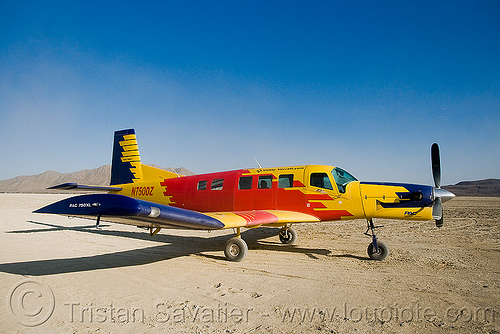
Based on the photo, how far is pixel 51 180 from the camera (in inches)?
6594

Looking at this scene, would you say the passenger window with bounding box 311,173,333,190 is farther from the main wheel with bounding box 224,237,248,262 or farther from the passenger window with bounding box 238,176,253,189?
the main wheel with bounding box 224,237,248,262

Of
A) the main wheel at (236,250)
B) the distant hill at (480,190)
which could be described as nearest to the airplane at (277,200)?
the main wheel at (236,250)

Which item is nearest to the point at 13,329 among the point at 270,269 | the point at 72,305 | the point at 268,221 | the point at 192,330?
the point at 72,305

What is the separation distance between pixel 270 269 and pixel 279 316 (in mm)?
2639

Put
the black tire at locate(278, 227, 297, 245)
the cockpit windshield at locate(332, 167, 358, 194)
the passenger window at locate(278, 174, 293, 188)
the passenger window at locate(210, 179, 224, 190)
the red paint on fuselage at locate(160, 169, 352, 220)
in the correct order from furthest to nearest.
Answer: the black tire at locate(278, 227, 297, 245), the passenger window at locate(210, 179, 224, 190), the passenger window at locate(278, 174, 293, 188), the red paint on fuselage at locate(160, 169, 352, 220), the cockpit windshield at locate(332, 167, 358, 194)

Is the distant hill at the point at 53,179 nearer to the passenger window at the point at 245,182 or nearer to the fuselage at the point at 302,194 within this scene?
the fuselage at the point at 302,194

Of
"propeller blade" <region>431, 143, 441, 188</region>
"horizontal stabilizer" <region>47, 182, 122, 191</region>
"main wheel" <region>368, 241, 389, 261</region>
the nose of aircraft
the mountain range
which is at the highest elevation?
the mountain range

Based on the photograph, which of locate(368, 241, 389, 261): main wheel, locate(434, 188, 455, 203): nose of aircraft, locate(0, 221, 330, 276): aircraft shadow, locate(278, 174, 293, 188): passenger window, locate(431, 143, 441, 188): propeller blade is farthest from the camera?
locate(278, 174, 293, 188): passenger window

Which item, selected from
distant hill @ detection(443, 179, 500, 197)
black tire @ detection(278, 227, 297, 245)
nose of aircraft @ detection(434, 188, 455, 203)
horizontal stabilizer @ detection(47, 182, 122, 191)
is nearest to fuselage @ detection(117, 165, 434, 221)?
nose of aircraft @ detection(434, 188, 455, 203)

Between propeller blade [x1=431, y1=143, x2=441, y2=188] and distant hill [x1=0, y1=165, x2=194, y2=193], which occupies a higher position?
distant hill [x1=0, y1=165, x2=194, y2=193]

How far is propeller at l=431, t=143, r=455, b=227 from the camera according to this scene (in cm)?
728

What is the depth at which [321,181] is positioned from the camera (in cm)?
848

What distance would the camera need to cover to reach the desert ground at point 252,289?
386cm

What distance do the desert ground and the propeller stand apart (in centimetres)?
113
